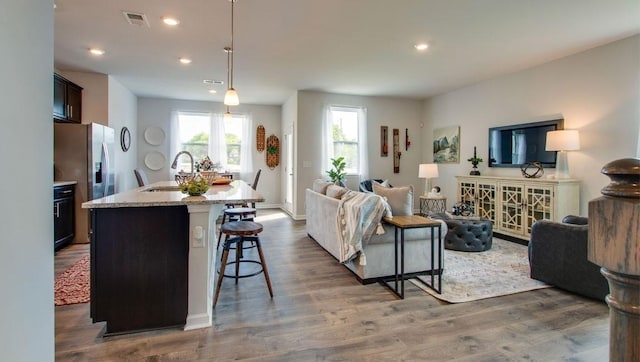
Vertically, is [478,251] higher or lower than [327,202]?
lower

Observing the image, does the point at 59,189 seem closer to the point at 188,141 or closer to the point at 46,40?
the point at 188,141

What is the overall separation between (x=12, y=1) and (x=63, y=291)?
3.20 metres

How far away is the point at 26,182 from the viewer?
0.75 m

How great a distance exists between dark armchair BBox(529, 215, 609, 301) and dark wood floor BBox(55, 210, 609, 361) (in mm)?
116

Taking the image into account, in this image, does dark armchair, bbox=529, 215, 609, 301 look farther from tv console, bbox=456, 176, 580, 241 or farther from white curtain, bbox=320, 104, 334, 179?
white curtain, bbox=320, 104, 334, 179

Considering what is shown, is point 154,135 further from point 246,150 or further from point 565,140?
point 565,140

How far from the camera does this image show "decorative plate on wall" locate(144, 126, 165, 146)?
24.6 ft

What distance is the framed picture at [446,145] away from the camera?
6.61m

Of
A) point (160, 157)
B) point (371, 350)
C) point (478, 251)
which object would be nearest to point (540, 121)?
point (478, 251)

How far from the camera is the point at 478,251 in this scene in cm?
429

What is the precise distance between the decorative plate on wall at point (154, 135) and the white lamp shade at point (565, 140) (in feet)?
24.8

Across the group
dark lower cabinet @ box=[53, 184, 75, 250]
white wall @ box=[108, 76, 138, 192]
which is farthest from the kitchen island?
white wall @ box=[108, 76, 138, 192]

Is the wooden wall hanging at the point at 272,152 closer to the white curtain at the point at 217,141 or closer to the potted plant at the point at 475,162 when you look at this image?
the white curtain at the point at 217,141

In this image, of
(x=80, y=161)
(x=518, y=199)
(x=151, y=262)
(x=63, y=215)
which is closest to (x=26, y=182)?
(x=151, y=262)
